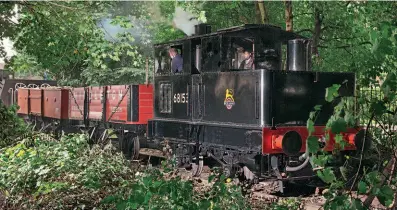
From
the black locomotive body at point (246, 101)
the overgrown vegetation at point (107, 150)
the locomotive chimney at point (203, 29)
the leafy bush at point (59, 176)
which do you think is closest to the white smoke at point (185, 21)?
the overgrown vegetation at point (107, 150)

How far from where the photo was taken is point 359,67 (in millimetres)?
14109

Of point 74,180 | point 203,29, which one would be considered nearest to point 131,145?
point 203,29

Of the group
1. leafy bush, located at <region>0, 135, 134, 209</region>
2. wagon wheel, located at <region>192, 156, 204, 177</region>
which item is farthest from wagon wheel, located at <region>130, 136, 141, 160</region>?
leafy bush, located at <region>0, 135, 134, 209</region>

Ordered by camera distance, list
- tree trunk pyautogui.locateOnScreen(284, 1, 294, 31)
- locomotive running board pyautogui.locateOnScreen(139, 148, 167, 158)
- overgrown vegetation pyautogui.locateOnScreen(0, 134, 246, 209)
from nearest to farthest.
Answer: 1. overgrown vegetation pyautogui.locateOnScreen(0, 134, 246, 209)
2. locomotive running board pyautogui.locateOnScreen(139, 148, 167, 158)
3. tree trunk pyautogui.locateOnScreen(284, 1, 294, 31)

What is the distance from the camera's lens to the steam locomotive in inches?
320

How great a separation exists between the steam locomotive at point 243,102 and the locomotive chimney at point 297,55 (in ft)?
0.06

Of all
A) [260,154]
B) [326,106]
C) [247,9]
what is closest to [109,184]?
[260,154]

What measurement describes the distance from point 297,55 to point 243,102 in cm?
169

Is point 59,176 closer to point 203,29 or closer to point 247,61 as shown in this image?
point 247,61

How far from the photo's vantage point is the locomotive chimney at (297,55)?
30.5 feet

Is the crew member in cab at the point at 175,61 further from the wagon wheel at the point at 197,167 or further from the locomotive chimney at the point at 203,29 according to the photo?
the wagon wheel at the point at 197,167

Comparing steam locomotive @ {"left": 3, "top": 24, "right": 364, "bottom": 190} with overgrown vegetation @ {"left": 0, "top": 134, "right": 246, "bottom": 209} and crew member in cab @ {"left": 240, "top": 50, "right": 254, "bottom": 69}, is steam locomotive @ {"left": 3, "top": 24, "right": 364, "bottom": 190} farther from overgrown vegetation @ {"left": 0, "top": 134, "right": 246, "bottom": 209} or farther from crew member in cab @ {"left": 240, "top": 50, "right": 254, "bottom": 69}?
overgrown vegetation @ {"left": 0, "top": 134, "right": 246, "bottom": 209}

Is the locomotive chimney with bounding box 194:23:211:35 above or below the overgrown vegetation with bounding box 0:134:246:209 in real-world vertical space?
above

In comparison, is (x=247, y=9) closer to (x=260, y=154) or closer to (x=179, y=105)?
(x=179, y=105)
